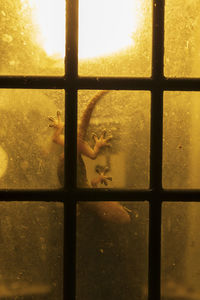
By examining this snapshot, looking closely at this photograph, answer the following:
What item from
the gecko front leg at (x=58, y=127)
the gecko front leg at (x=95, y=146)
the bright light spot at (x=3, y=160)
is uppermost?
the gecko front leg at (x=58, y=127)

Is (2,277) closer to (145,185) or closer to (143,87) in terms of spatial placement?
(145,185)

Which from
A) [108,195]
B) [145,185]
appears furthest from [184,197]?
[108,195]

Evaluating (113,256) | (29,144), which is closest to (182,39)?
(29,144)

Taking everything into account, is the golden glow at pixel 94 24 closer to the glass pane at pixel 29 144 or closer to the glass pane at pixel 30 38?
the glass pane at pixel 30 38

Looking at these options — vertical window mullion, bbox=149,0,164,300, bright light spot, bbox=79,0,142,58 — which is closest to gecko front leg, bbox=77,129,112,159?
vertical window mullion, bbox=149,0,164,300

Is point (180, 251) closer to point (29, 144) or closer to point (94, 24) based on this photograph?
point (29, 144)

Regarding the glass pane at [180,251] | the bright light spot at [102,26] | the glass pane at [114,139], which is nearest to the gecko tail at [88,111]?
the glass pane at [114,139]
